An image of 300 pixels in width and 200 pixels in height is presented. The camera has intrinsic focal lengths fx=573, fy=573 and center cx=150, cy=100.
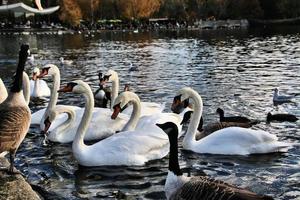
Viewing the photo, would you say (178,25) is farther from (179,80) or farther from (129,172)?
(129,172)

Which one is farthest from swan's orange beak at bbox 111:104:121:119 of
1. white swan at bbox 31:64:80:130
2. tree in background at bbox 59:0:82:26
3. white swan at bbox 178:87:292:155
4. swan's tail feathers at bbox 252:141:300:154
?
tree in background at bbox 59:0:82:26

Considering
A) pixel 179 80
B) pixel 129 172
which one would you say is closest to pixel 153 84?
pixel 179 80

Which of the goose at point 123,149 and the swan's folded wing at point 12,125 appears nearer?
the swan's folded wing at point 12,125

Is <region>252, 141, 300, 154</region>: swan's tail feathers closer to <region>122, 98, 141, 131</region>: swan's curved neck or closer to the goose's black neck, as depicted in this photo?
<region>122, 98, 141, 131</region>: swan's curved neck

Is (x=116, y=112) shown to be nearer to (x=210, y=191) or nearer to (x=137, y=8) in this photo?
(x=210, y=191)

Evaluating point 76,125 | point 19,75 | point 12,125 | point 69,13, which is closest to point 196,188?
point 12,125

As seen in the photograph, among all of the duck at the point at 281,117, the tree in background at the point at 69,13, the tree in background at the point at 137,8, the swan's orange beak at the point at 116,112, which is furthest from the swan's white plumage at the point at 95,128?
the tree in background at the point at 137,8

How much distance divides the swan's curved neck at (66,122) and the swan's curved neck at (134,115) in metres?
1.38

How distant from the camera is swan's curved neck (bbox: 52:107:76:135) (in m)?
13.0

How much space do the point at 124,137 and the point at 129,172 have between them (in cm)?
83

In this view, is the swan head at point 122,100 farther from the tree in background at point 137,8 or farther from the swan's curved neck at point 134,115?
the tree in background at point 137,8

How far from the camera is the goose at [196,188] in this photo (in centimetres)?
660

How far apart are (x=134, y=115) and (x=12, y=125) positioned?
5.01 meters

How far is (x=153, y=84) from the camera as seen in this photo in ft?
76.6
